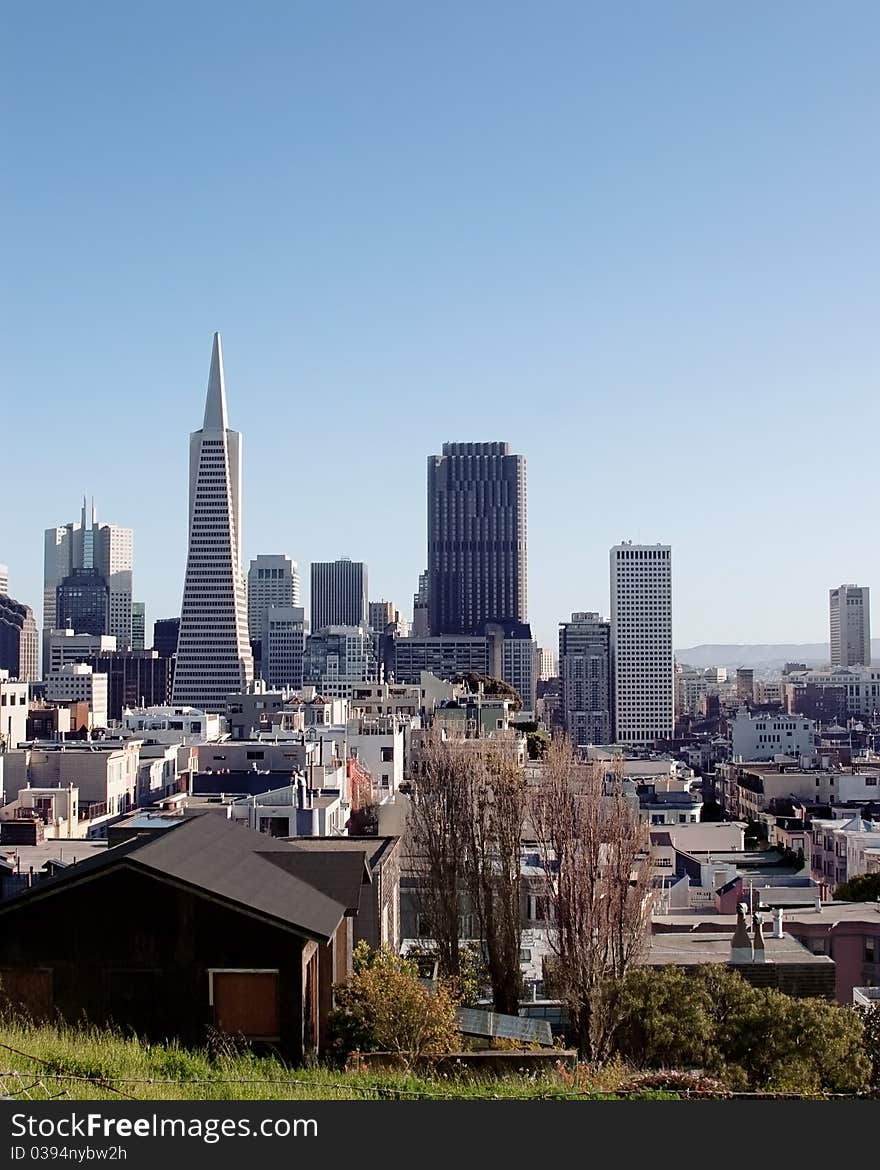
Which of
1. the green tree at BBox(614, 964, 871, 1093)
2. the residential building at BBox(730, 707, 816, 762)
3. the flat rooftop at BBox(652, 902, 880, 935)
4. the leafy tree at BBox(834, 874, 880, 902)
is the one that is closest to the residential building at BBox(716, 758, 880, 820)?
the leafy tree at BBox(834, 874, 880, 902)

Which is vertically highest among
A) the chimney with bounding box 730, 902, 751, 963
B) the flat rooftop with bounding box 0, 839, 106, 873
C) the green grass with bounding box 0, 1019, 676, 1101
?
the green grass with bounding box 0, 1019, 676, 1101

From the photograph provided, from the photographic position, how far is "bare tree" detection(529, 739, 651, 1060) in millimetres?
19734

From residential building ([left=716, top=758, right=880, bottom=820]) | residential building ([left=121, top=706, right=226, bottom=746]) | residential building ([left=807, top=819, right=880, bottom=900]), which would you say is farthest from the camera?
residential building ([left=121, top=706, right=226, bottom=746])

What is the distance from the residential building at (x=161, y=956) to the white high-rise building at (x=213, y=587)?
120m

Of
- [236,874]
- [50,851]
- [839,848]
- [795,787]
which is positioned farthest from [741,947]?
[795,787]

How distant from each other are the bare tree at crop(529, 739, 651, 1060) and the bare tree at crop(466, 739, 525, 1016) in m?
1.19

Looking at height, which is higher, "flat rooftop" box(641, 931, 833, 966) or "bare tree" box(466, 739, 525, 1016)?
"bare tree" box(466, 739, 525, 1016)

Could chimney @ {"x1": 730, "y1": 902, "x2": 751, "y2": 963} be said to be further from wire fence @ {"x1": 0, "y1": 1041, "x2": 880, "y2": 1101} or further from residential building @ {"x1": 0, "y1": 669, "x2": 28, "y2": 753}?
residential building @ {"x1": 0, "y1": 669, "x2": 28, "y2": 753}

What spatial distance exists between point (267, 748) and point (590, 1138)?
51.3m

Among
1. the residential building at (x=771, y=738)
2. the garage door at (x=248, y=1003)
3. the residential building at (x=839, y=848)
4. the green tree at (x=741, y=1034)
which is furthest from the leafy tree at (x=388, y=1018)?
the residential building at (x=771, y=738)

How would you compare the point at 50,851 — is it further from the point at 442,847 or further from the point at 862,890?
the point at 862,890

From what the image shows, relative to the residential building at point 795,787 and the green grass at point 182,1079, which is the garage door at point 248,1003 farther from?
the residential building at point 795,787

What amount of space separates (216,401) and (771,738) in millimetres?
60844

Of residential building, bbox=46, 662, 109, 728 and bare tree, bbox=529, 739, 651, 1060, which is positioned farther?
residential building, bbox=46, 662, 109, 728
